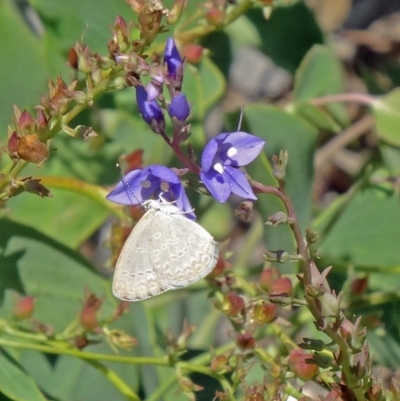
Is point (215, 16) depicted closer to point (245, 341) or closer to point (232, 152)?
point (232, 152)

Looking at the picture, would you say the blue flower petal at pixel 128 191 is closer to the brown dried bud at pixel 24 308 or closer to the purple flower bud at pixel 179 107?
the purple flower bud at pixel 179 107

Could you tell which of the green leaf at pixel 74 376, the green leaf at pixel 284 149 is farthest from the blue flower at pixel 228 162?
the green leaf at pixel 74 376

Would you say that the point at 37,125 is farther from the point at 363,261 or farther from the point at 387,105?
the point at 387,105

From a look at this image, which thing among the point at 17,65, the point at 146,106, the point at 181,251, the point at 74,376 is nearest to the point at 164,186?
the point at 181,251

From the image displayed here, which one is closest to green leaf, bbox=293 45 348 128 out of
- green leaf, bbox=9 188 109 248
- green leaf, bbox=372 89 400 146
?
green leaf, bbox=372 89 400 146

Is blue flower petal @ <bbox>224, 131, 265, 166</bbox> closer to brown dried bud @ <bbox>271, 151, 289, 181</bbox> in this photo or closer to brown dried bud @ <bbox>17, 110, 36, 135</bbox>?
brown dried bud @ <bbox>271, 151, 289, 181</bbox>

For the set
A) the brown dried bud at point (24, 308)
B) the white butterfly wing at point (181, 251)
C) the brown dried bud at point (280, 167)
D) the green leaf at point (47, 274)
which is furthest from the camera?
the green leaf at point (47, 274)

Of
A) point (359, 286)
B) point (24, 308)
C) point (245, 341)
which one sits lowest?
point (359, 286)
